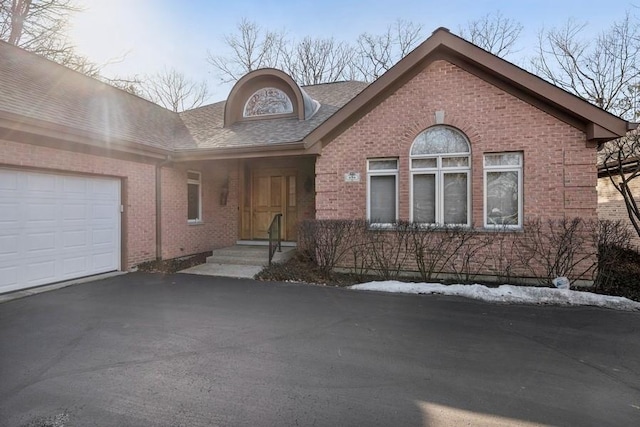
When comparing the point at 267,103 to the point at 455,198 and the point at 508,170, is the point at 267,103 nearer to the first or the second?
the point at 455,198

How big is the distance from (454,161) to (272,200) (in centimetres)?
584

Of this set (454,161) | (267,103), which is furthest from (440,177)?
(267,103)

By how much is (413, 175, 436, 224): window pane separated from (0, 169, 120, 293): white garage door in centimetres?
709

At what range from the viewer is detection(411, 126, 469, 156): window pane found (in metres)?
7.50

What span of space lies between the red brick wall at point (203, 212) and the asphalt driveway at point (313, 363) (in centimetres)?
398

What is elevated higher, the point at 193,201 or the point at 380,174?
the point at 380,174

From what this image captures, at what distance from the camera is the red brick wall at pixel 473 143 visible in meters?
6.83

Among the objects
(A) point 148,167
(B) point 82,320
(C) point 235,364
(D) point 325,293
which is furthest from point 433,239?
(A) point 148,167

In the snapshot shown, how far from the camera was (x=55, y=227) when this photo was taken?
269 inches

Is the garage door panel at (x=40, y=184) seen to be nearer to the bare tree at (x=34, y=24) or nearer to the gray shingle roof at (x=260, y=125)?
the gray shingle roof at (x=260, y=125)

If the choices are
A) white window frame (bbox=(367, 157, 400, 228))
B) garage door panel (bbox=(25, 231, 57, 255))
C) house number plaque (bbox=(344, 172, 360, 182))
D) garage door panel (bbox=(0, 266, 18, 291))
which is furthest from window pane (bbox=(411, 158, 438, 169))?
garage door panel (bbox=(0, 266, 18, 291))

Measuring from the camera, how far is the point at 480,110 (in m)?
7.31

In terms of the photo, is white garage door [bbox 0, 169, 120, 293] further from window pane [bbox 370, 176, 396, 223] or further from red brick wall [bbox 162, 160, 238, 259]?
window pane [bbox 370, 176, 396, 223]

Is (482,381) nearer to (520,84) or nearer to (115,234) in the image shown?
(520,84)
